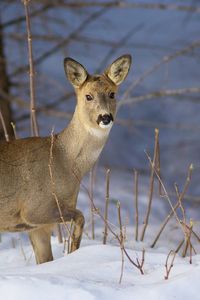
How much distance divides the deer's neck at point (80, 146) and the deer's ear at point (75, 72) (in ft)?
0.77

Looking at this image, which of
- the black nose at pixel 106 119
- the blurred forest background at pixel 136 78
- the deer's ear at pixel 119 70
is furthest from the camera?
the blurred forest background at pixel 136 78

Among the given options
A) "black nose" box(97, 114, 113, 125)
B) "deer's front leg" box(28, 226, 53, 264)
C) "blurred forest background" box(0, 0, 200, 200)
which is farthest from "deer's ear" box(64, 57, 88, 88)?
"blurred forest background" box(0, 0, 200, 200)

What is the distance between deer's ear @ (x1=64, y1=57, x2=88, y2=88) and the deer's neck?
9.3 inches

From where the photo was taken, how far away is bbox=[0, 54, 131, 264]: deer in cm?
507

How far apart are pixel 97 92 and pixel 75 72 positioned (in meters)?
0.25

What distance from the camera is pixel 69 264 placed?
4.70m

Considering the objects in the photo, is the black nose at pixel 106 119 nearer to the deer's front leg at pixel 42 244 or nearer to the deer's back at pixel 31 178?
the deer's back at pixel 31 178

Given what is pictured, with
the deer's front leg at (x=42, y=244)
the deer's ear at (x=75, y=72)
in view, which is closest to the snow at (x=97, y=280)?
the deer's front leg at (x=42, y=244)

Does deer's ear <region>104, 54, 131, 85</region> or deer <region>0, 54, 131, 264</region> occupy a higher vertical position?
deer's ear <region>104, 54, 131, 85</region>

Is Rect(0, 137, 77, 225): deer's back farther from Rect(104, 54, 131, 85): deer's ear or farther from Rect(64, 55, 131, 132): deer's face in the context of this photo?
Rect(104, 54, 131, 85): deer's ear

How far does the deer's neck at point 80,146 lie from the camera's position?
17.1 feet

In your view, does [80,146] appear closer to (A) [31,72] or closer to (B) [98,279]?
(A) [31,72]

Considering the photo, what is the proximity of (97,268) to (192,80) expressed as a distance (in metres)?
13.1

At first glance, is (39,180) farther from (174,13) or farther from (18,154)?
(174,13)
